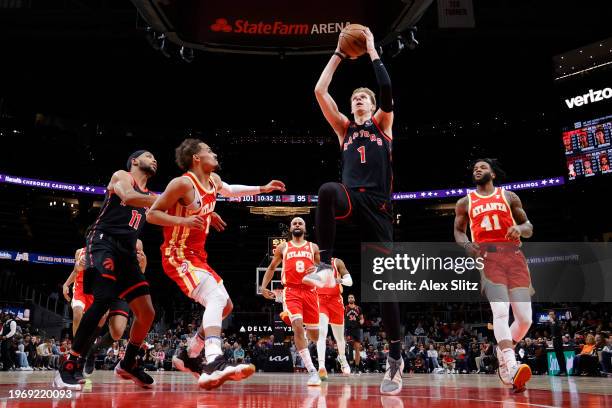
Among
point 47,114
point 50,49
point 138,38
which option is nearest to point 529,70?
point 138,38

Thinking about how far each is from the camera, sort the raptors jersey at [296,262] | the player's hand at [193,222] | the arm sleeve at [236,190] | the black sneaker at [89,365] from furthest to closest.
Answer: the raptors jersey at [296,262]
the black sneaker at [89,365]
the arm sleeve at [236,190]
the player's hand at [193,222]

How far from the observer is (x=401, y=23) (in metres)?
6.13

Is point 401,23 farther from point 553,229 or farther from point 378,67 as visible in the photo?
point 553,229

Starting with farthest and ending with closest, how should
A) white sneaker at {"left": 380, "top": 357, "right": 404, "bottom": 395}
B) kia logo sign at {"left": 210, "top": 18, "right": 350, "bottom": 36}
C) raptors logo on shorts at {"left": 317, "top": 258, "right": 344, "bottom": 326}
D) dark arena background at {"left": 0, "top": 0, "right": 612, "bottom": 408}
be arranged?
dark arena background at {"left": 0, "top": 0, "right": 612, "bottom": 408} < raptors logo on shorts at {"left": 317, "top": 258, "right": 344, "bottom": 326} < kia logo sign at {"left": 210, "top": 18, "right": 350, "bottom": 36} < white sneaker at {"left": 380, "top": 357, "right": 404, "bottom": 395}

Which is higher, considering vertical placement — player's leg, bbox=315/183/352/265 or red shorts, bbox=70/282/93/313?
player's leg, bbox=315/183/352/265

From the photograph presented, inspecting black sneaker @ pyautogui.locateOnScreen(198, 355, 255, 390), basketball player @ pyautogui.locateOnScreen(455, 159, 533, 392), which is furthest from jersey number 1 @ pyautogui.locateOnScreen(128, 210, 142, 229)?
basketball player @ pyautogui.locateOnScreen(455, 159, 533, 392)

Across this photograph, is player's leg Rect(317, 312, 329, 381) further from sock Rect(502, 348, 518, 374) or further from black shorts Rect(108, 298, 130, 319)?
sock Rect(502, 348, 518, 374)

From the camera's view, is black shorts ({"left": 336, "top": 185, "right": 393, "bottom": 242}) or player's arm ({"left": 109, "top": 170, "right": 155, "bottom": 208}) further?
player's arm ({"left": 109, "top": 170, "right": 155, "bottom": 208})

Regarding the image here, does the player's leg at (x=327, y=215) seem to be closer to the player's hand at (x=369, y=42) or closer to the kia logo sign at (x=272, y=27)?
the player's hand at (x=369, y=42)

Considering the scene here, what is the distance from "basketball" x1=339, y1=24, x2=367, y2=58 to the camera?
4844 millimetres

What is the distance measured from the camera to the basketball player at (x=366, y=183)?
4457 millimetres

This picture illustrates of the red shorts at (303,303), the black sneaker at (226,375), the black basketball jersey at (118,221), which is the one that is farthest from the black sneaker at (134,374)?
the red shorts at (303,303)

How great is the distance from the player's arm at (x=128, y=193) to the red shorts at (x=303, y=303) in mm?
3396

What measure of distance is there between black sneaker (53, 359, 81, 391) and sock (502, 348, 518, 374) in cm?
373
